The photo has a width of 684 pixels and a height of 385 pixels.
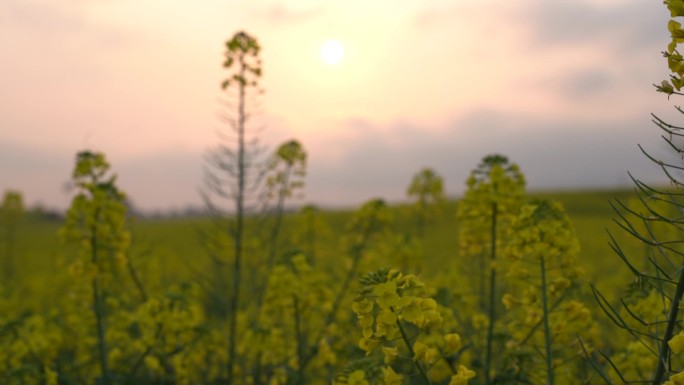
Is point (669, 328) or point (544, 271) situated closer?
point (669, 328)

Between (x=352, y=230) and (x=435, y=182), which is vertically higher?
(x=435, y=182)

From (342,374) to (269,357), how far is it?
8.16ft

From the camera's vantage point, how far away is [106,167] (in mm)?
4734

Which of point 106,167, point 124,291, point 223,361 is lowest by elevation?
point 223,361

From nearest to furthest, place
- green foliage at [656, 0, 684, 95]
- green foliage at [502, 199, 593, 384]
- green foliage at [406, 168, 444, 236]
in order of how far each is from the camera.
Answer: green foliage at [656, 0, 684, 95] < green foliage at [502, 199, 593, 384] < green foliage at [406, 168, 444, 236]

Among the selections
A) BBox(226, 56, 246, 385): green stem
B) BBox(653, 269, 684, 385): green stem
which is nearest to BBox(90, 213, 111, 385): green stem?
BBox(226, 56, 246, 385): green stem

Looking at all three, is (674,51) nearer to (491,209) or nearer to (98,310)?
(491,209)

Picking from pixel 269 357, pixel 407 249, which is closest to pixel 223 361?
pixel 269 357

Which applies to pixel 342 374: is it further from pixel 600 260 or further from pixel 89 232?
pixel 600 260

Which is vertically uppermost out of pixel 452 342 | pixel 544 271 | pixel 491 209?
pixel 491 209

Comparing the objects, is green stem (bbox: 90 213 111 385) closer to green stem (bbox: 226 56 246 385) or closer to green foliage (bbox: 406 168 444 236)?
green stem (bbox: 226 56 246 385)

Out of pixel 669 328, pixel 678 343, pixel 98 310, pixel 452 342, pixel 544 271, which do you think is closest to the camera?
pixel 678 343

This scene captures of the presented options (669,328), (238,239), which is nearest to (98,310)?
(238,239)

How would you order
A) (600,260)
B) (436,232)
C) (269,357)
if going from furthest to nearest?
(436,232) → (600,260) → (269,357)
